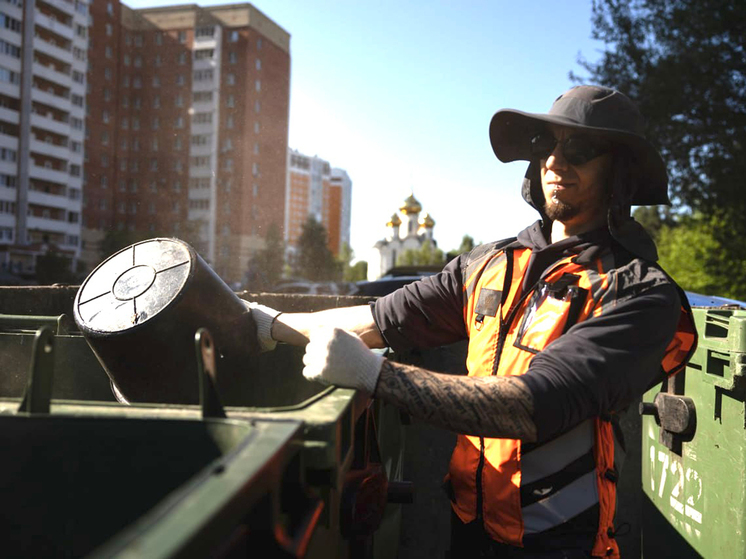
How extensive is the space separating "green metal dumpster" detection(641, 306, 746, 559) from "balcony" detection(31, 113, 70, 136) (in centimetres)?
6544

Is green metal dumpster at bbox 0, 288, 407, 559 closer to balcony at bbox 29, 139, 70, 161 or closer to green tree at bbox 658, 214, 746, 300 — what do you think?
green tree at bbox 658, 214, 746, 300

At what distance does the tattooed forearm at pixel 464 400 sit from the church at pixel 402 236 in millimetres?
84118

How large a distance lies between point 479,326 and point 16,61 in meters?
66.6

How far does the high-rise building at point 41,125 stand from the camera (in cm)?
5862

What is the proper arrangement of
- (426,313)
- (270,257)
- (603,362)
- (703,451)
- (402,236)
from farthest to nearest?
(402,236) → (270,257) → (703,451) → (426,313) → (603,362)

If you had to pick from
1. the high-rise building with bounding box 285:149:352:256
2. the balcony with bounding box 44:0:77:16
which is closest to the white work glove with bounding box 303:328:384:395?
the balcony with bounding box 44:0:77:16

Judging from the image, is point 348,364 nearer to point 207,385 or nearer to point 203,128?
point 207,385

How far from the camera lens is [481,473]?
7.45 feet

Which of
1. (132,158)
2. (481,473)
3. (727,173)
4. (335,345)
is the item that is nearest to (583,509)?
(481,473)

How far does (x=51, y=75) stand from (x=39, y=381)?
224 ft

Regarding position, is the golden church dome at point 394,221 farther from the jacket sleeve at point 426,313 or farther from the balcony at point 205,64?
the jacket sleeve at point 426,313

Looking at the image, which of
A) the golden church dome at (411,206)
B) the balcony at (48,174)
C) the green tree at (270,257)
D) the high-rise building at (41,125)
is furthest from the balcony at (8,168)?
the golden church dome at (411,206)

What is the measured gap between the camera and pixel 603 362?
6.43 ft

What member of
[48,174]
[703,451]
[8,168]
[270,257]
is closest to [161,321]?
[703,451]
